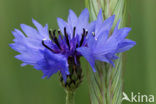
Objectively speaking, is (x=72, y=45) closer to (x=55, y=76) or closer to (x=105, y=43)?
(x=105, y=43)

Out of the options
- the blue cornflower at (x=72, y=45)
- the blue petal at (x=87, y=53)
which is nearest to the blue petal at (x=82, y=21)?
the blue cornflower at (x=72, y=45)

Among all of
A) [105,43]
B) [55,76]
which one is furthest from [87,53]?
[55,76]

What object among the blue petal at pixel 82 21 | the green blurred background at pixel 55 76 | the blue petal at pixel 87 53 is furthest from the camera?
the green blurred background at pixel 55 76

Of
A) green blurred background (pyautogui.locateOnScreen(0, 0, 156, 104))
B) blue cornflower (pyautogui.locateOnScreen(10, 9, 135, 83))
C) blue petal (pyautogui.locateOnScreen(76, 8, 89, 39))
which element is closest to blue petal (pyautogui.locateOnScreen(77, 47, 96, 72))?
blue cornflower (pyautogui.locateOnScreen(10, 9, 135, 83))

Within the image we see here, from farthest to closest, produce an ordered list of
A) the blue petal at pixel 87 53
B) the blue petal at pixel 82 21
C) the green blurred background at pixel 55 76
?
the green blurred background at pixel 55 76
the blue petal at pixel 82 21
the blue petal at pixel 87 53

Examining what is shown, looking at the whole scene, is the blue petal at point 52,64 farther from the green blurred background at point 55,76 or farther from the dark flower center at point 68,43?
the green blurred background at point 55,76

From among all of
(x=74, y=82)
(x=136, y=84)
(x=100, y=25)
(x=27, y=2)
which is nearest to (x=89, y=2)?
(x=100, y=25)
